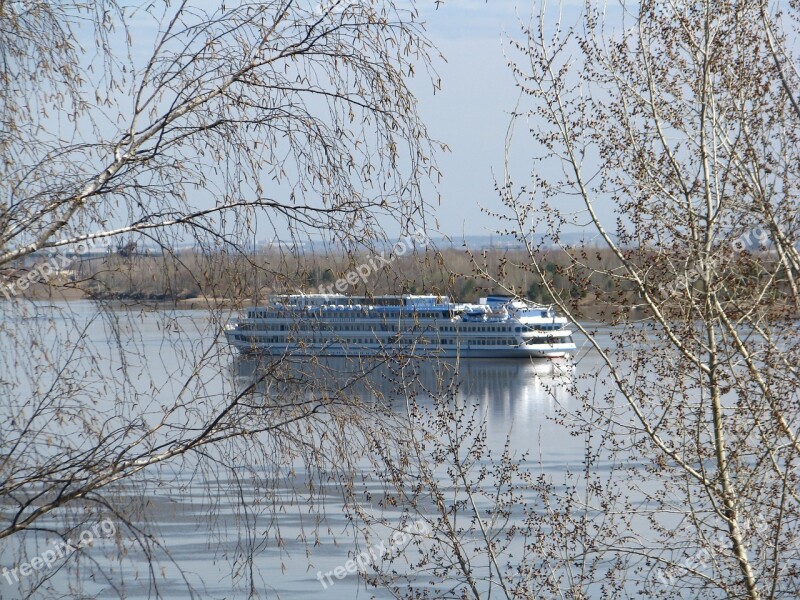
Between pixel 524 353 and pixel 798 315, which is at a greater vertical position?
pixel 798 315

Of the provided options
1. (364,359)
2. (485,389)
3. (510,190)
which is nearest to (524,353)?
(485,389)

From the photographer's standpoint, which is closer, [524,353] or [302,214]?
[302,214]

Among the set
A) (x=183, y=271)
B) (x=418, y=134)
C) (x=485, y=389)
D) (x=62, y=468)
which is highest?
(x=418, y=134)

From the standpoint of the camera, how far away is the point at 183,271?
99.3 inches

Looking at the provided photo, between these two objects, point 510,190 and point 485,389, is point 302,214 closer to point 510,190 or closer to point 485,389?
point 510,190

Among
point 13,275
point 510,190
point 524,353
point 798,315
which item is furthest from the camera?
point 524,353

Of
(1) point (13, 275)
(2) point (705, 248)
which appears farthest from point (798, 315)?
(1) point (13, 275)

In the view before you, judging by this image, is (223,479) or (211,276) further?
(223,479)

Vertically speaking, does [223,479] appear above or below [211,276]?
below

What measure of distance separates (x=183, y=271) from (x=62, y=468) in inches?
22.7

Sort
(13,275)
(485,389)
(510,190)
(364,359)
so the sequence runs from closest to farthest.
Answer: (13,275) → (364,359) → (510,190) → (485,389)

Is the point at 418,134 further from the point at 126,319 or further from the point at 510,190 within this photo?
the point at 510,190

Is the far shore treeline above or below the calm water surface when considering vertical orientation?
above

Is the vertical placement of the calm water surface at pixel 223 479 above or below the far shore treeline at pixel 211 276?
below
